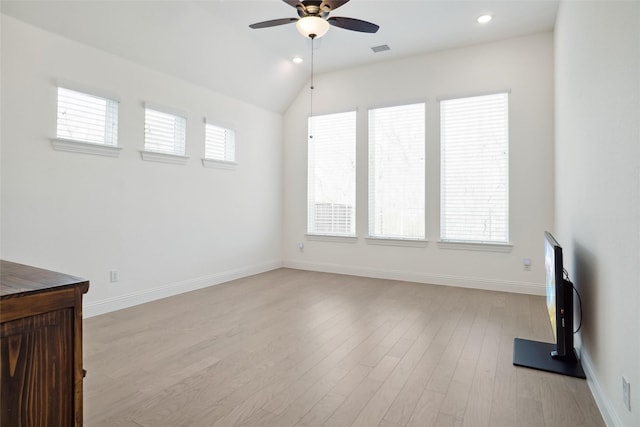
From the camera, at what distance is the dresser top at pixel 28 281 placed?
1.06 m

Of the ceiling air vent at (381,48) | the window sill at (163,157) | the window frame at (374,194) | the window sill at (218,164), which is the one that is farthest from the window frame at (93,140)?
the window frame at (374,194)

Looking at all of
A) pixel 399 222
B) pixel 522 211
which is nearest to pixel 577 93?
pixel 522 211

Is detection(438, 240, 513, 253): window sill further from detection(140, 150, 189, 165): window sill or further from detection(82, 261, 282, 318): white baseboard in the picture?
detection(140, 150, 189, 165): window sill

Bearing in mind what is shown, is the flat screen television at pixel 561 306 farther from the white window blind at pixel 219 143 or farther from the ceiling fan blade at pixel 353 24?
the white window blind at pixel 219 143

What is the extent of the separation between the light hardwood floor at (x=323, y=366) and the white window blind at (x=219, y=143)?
2.19m

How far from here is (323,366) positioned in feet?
8.80

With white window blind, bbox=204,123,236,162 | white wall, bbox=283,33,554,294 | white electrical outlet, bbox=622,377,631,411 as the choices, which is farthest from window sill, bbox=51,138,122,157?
white electrical outlet, bbox=622,377,631,411

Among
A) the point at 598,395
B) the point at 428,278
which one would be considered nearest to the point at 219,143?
the point at 428,278

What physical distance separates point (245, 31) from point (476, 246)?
14.3 feet

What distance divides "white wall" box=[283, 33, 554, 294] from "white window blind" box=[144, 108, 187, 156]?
2309 millimetres

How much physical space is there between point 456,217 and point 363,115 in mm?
2235

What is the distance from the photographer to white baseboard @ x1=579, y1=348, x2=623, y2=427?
6.19ft

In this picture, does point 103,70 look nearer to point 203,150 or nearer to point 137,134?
point 137,134

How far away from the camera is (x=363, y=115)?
6.04m
